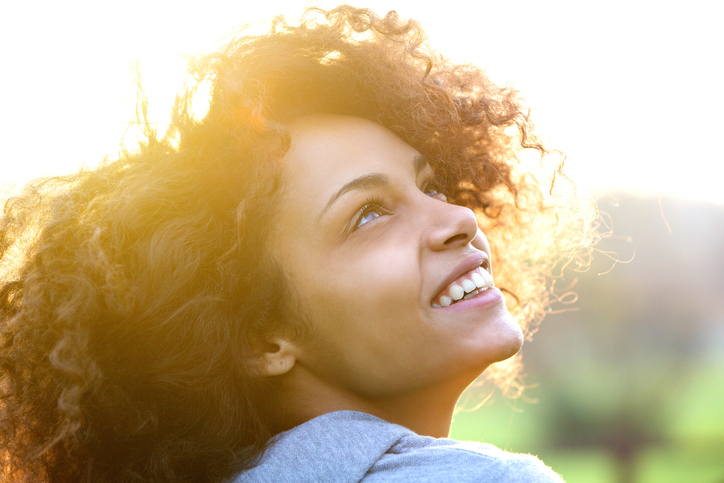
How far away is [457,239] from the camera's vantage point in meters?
1.99

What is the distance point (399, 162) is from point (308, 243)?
1.48 ft

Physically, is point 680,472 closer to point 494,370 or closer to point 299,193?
point 494,370

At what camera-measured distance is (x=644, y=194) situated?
6516 mm

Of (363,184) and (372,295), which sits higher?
(363,184)

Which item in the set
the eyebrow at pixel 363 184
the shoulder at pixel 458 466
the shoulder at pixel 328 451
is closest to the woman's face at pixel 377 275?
the eyebrow at pixel 363 184

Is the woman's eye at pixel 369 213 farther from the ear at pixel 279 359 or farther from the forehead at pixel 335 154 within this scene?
the ear at pixel 279 359

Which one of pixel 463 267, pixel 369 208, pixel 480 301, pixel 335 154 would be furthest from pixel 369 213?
pixel 480 301

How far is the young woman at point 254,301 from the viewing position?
66.2 inches

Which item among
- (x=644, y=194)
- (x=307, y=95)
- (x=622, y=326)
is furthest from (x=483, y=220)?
(x=622, y=326)

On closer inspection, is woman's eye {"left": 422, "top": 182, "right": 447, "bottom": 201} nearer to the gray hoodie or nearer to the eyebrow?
the eyebrow

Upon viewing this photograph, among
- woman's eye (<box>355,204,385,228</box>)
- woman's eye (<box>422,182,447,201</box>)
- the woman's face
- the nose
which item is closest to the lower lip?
the woman's face

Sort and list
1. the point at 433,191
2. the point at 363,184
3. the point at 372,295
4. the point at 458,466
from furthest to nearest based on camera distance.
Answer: the point at 433,191 < the point at 363,184 < the point at 372,295 < the point at 458,466

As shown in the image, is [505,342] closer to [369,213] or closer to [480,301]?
[480,301]

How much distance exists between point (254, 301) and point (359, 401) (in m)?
0.48
